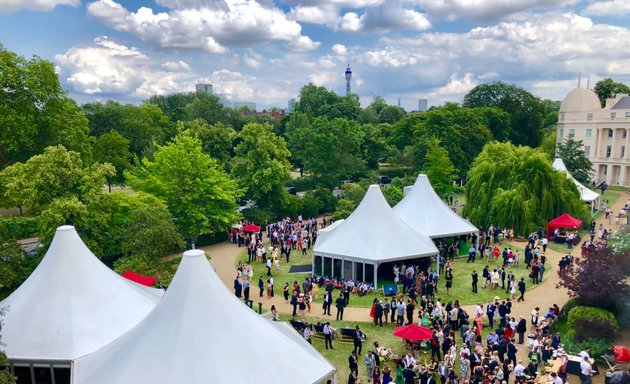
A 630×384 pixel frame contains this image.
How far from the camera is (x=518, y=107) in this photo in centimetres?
6644

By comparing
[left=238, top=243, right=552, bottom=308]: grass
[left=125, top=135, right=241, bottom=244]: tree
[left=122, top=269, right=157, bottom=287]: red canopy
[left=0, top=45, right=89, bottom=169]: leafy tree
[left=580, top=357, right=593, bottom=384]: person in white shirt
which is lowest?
[left=238, top=243, right=552, bottom=308]: grass

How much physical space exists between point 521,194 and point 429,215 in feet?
25.3

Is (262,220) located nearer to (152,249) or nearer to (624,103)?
(152,249)

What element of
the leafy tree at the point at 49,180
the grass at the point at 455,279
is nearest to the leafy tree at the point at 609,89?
the grass at the point at 455,279

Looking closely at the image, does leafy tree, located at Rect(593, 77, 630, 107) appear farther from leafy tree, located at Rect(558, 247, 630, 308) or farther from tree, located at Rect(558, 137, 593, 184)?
leafy tree, located at Rect(558, 247, 630, 308)

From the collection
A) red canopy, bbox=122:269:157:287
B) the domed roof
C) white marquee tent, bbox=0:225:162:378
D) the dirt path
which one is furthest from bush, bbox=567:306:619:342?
the domed roof

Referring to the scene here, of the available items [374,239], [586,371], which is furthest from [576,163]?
[586,371]

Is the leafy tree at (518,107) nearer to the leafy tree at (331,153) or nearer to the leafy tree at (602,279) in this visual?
the leafy tree at (331,153)

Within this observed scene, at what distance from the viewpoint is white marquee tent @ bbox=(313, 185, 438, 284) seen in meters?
22.3

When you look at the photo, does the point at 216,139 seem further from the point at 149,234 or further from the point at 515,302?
the point at 515,302

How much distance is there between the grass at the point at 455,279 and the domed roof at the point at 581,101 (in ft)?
122

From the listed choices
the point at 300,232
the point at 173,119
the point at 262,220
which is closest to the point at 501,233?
the point at 300,232

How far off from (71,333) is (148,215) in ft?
28.3

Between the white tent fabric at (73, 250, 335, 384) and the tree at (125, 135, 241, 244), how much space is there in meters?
15.3
